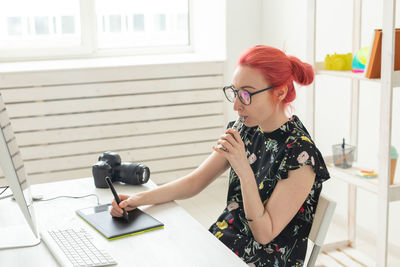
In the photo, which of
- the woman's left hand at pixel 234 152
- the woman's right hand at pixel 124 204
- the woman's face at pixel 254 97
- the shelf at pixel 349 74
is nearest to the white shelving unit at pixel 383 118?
the shelf at pixel 349 74

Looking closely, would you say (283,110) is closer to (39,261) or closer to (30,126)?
(39,261)

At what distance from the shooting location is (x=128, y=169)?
6.63ft

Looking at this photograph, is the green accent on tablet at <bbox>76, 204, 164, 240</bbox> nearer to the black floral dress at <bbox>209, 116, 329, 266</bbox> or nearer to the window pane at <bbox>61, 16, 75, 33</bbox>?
the black floral dress at <bbox>209, 116, 329, 266</bbox>

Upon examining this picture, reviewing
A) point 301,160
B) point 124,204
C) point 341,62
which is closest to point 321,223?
point 301,160

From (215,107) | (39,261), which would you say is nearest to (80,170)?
(215,107)

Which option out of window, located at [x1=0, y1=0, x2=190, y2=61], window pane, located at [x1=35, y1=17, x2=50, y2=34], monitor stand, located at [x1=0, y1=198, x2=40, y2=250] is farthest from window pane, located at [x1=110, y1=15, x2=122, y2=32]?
monitor stand, located at [x1=0, y1=198, x2=40, y2=250]

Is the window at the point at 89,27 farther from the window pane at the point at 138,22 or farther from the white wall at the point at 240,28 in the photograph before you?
the white wall at the point at 240,28

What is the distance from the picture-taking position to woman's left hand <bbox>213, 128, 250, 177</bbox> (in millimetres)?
1649

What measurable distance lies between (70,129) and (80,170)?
301 mm

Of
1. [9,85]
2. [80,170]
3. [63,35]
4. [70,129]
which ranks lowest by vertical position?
[80,170]

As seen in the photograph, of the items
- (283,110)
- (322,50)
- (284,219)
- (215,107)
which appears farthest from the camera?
(215,107)

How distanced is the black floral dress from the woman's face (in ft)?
0.29

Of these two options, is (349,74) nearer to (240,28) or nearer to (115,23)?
(240,28)

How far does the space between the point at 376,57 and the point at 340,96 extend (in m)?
0.91
